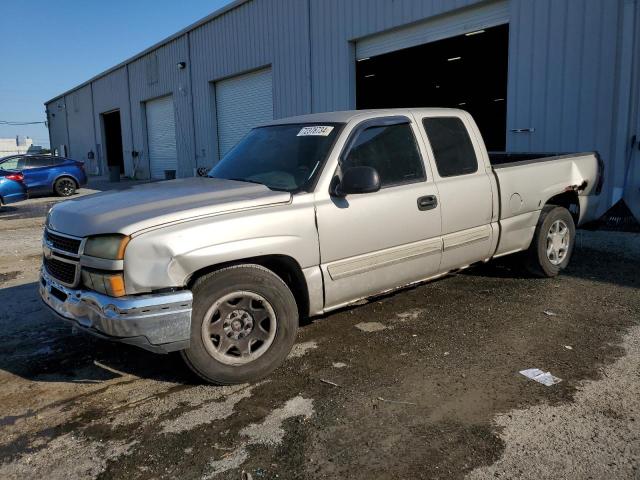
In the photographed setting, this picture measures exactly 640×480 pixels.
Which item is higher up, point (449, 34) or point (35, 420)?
point (449, 34)

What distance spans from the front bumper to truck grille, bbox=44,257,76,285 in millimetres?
253

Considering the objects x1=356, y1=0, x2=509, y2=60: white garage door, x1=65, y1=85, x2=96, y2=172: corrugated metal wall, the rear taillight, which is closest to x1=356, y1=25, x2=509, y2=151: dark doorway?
x1=356, y1=0, x2=509, y2=60: white garage door

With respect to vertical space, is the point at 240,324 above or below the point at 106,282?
below

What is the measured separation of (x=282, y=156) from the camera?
445 centimetres

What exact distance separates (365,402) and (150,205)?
1924mm

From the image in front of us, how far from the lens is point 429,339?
14.6ft

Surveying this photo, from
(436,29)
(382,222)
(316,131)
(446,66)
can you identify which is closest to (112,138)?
(446,66)

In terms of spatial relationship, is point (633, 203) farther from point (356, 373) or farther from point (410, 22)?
point (356, 373)

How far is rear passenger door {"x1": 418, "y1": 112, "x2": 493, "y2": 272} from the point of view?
4738 millimetres

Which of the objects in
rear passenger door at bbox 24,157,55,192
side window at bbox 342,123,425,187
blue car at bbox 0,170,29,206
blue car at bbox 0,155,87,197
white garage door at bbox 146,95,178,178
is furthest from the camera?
white garage door at bbox 146,95,178,178

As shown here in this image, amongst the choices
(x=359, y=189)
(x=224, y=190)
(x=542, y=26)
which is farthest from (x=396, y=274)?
(x=542, y=26)

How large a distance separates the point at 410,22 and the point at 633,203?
5.94m

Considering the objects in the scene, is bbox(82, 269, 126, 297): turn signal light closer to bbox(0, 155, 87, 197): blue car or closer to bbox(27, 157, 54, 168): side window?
bbox(0, 155, 87, 197): blue car

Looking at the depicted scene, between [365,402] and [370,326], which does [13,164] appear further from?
[365,402]
